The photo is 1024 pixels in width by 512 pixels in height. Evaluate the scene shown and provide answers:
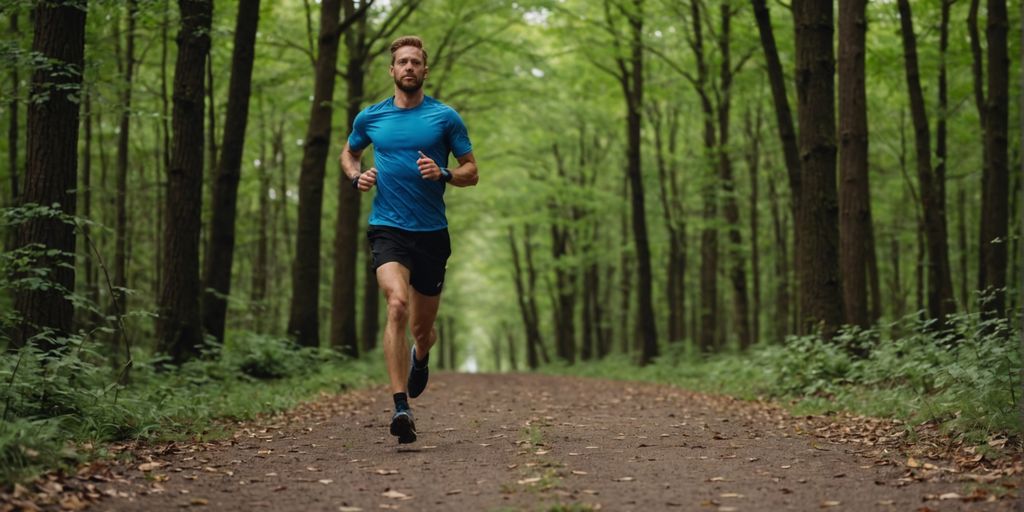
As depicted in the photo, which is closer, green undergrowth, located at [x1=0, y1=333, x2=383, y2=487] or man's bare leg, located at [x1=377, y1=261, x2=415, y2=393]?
green undergrowth, located at [x1=0, y1=333, x2=383, y2=487]

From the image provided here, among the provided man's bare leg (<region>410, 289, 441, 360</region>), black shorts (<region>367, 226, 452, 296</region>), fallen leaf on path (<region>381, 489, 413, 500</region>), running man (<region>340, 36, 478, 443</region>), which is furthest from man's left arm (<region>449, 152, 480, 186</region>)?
fallen leaf on path (<region>381, 489, 413, 500</region>)

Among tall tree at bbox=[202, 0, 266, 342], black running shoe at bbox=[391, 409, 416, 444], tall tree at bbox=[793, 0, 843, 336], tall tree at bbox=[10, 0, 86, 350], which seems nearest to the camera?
black running shoe at bbox=[391, 409, 416, 444]

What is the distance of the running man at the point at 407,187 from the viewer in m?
5.88

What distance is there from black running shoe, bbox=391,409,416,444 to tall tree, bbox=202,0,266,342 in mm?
7014

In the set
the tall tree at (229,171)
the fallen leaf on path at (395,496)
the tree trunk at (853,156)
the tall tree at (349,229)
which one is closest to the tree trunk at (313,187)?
the tall tree at (349,229)

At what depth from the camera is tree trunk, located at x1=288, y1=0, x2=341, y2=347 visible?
14.6 metres

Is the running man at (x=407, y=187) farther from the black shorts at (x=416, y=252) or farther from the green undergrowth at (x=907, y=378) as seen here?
the green undergrowth at (x=907, y=378)

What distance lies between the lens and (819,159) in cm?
1121

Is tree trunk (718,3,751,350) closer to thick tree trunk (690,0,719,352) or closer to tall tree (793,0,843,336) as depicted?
thick tree trunk (690,0,719,352)

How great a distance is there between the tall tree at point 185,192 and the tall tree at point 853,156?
8226 mm

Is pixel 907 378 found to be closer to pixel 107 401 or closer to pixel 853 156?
pixel 853 156

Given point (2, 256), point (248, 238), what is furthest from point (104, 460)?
point (248, 238)

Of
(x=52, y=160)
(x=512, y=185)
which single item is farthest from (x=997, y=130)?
(x=512, y=185)

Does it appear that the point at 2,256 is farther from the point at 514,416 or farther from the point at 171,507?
the point at 514,416
